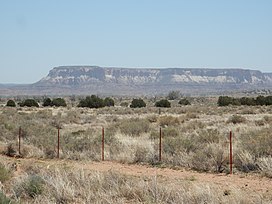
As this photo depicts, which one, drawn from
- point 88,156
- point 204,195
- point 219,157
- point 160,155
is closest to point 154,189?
point 204,195

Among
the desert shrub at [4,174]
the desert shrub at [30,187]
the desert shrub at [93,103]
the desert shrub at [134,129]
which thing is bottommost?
the desert shrub at [93,103]

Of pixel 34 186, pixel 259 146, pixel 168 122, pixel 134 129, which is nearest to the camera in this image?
pixel 34 186

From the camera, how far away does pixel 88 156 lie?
24.4 m

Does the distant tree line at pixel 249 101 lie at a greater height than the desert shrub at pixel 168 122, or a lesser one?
lesser

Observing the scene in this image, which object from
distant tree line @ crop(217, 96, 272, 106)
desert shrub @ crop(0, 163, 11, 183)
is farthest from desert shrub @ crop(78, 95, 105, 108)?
desert shrub @ crop(0, 163, 11, 183)

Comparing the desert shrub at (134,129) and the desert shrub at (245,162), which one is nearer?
the desert shrub at (245,162)

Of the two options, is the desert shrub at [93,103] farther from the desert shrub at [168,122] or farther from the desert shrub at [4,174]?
the desert shrub at [4,174]

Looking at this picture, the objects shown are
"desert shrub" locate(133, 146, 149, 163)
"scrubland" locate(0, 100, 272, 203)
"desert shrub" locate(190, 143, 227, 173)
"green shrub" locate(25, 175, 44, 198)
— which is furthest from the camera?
"desert shrub" locate(133, 146, 149, 163)

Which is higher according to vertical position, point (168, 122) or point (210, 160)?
point (210, 160)

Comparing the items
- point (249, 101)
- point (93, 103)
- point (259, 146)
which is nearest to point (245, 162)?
point (259, 146)

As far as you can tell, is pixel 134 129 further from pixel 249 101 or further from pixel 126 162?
pixel 249 101

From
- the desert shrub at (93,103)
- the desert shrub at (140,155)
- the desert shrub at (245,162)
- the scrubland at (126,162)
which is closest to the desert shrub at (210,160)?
the scrubland at (126,162)

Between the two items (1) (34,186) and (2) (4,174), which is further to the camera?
(2) (4,174)

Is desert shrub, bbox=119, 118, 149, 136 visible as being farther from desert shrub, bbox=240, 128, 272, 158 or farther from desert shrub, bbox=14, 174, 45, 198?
desert shrub, bbox=14, 174, 45, 198
